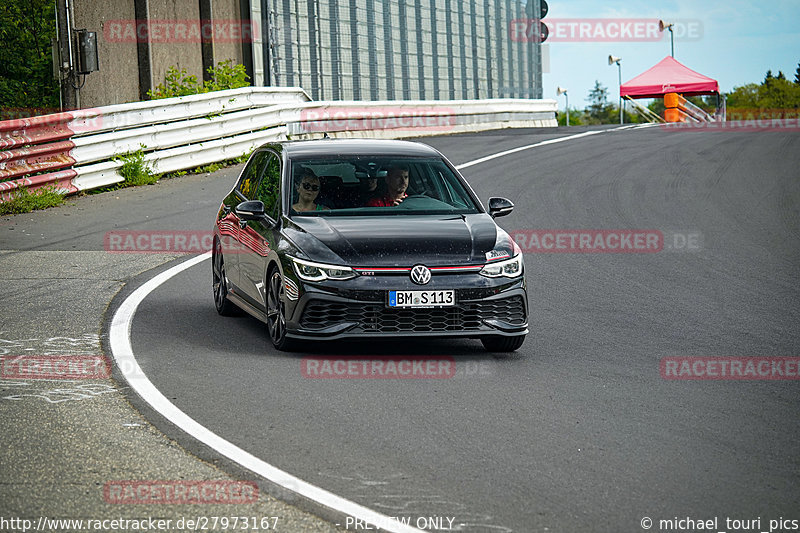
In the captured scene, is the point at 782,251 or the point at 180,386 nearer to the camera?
the point at 180,386

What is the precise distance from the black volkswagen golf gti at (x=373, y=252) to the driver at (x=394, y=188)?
0.01 meters

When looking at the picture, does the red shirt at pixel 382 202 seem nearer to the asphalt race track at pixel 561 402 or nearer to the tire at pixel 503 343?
the asphalt race track at pixel 561 402

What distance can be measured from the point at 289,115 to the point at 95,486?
18.3 meters

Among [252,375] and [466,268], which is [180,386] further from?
[466,268]

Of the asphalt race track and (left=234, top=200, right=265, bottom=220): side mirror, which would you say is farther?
(left=234, top=200, right=265, bottom=220): side mirror

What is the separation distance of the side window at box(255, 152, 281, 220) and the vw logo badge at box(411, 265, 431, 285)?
1.54 meters

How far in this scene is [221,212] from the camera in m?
10.7

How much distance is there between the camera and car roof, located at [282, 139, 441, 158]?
9562mm

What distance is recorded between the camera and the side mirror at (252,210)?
29.5ft

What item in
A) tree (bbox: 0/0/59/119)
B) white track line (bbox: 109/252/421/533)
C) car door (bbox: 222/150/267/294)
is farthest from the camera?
tree (bbox: 0/0/59/119)

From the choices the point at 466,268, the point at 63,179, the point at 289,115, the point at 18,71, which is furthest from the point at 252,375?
the point at 18,71

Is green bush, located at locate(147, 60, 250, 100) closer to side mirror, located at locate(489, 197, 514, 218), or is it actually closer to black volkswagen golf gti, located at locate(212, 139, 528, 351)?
black volkswagen golf gti, located at locate(212, 139, 528, 351)

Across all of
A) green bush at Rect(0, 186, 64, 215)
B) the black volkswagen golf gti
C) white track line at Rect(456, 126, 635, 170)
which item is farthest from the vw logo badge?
white track line at Rect(456, 126, 635, 170)

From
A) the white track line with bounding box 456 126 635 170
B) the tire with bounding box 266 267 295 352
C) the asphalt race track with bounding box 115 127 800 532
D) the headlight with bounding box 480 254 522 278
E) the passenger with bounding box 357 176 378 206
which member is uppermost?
the passenger with bounding box 357 176 378 206
